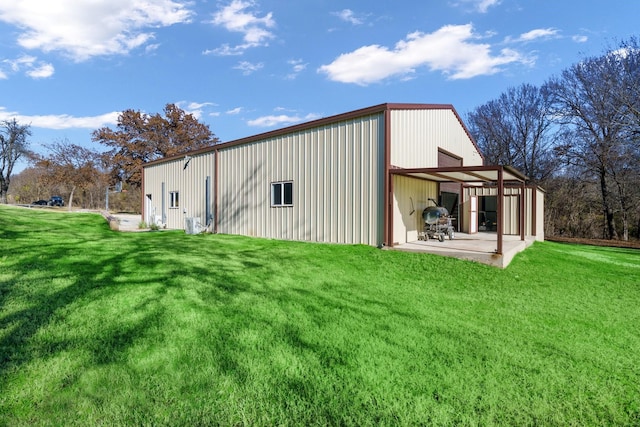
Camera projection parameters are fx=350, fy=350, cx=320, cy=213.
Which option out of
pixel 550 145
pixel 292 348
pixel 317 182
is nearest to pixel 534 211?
pixel 317 182

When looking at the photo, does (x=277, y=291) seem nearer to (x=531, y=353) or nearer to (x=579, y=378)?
(x=531, y=353)

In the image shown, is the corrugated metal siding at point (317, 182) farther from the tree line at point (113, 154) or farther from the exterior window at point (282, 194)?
the tree line at point (113, 154)

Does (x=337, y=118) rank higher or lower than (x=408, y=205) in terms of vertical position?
higher

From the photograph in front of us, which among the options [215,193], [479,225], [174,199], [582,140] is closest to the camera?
[215,193]

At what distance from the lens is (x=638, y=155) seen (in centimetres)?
1933

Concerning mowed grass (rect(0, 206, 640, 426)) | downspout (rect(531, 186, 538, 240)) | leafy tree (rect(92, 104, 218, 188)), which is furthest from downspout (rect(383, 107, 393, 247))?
leafy tree (rect(92, 104, 218, 188))

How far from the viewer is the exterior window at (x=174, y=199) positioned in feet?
55.2

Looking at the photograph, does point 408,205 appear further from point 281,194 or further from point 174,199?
point 174,199

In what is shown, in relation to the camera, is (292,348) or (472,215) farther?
(472,215)

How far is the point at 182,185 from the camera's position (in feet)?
53.5

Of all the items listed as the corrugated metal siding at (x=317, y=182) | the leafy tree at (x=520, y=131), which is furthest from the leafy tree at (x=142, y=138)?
the leafy tree at (x=520, y=131)

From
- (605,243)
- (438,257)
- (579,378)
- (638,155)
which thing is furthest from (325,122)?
(638,155)

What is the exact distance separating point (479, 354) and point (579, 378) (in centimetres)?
82

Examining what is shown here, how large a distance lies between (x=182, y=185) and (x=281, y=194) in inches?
282
